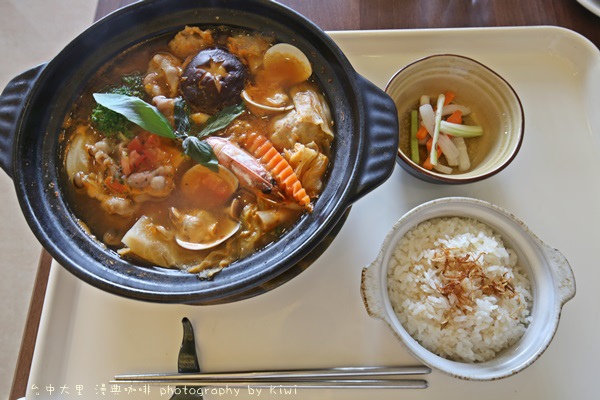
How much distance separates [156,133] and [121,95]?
0.80 ft

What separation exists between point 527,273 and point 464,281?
302mm

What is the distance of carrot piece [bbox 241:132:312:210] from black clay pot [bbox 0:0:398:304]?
0.08m

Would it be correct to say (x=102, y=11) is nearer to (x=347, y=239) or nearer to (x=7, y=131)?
(x=7, y=131)

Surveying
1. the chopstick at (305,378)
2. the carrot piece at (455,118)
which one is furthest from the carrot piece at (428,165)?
the chopstick at (305,378)

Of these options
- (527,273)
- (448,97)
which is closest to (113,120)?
(448,97)

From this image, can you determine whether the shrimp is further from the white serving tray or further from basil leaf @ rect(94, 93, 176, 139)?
the white serving tray

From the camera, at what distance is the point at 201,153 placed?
5.71 feet

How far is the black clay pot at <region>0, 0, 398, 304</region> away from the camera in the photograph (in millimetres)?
1536

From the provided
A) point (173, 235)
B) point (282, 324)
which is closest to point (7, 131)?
point (173, 235)

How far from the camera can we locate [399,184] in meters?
2.06

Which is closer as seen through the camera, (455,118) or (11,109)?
(11,109)

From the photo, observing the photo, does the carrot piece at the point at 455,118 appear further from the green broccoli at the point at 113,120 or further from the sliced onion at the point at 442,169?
the green broccoli at the point at 113,120

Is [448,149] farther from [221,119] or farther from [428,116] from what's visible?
[221,119]

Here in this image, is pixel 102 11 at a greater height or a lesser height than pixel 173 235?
greater
